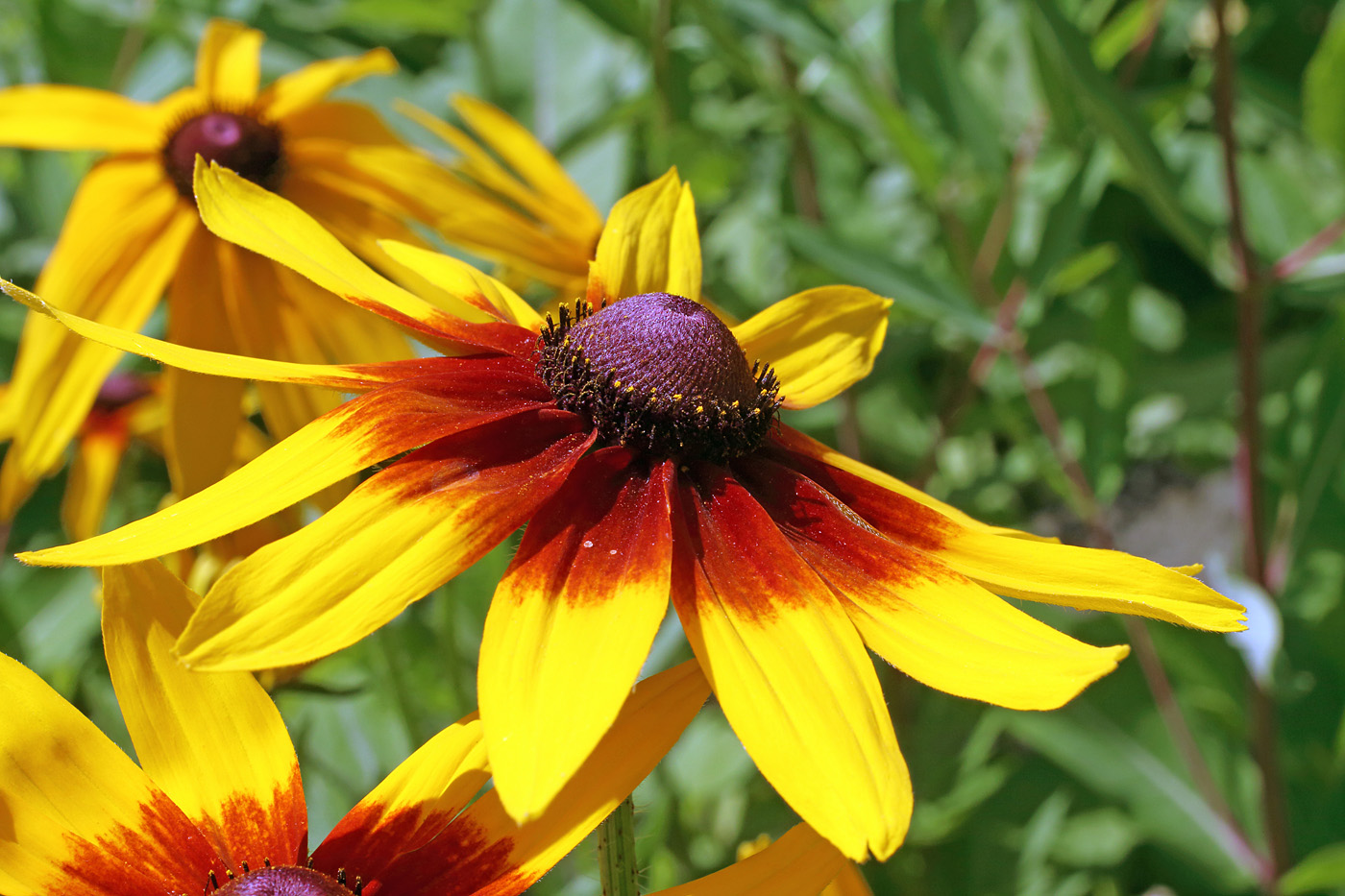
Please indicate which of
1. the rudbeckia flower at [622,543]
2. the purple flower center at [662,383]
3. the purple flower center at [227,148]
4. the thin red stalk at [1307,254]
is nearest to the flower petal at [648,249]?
the rudbeckia flower at [622,543]

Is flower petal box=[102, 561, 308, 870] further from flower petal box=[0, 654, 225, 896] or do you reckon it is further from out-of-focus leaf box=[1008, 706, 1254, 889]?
out-of-focus leaf box=[1008, 706, 1254, 889]

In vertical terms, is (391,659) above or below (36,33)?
below

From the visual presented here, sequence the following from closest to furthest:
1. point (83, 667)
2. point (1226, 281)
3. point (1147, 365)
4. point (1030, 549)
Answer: point (1030, 549)
point (1226, 281)
point (83, 667)
point (1147, 365)

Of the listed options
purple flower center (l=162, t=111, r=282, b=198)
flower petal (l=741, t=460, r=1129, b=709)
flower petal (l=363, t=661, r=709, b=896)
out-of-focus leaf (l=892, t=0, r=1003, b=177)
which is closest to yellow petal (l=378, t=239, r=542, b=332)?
flower petal (l=741, t=460, r=1129, b=709)

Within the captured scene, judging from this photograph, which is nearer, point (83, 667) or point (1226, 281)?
point (1226, 281)

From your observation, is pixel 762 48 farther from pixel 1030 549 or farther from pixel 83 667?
pixel 1030 549

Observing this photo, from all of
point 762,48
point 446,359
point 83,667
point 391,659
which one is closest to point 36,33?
point 83,667
